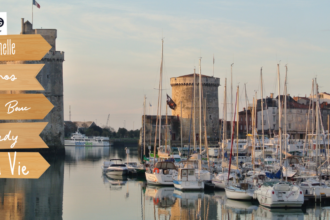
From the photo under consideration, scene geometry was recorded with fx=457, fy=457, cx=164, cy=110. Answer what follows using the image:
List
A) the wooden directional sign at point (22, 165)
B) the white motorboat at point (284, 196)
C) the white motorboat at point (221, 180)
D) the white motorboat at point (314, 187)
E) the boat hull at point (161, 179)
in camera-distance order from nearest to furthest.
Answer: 1. the wooden directional sign at point (22, 165)
2. the white motorboat at point (284, 196)
3. the white motorboat at point (314, 187)
4. the white motorboat at point (221, 180)
5. the boat hull at point (161, 179)

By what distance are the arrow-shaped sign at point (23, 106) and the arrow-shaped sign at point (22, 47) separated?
20.6 inches

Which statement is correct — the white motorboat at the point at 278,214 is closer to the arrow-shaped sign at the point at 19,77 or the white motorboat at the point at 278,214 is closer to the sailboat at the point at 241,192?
the sailboat at the point at 241,192

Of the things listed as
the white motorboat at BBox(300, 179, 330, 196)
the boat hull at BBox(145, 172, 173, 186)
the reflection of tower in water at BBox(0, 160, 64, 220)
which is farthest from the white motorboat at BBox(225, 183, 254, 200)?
the reflection of tower in water at BBox(0, 160, 64, 220)

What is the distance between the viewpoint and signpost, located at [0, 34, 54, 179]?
5.73 m

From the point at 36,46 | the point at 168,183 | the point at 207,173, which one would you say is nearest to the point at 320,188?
the point at 207,173

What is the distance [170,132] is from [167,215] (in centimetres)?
3851

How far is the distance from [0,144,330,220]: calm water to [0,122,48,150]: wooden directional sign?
39.3 ft

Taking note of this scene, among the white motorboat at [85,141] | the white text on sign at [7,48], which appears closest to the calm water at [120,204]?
the white text on sign at [7,48]

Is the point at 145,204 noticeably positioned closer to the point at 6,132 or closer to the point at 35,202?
the point at 35,202

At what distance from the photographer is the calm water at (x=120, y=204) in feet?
58.1

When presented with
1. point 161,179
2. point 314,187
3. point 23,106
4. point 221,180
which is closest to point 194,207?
point 221,180

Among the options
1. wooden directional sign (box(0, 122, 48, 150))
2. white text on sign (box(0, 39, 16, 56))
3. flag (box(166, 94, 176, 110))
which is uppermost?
flag (box(166, 94, 176, 110))

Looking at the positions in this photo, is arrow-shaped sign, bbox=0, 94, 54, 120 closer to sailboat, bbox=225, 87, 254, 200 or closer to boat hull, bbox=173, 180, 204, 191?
sailboat, bbox=225, 87, 254, 200

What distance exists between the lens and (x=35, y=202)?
20.6m
